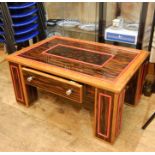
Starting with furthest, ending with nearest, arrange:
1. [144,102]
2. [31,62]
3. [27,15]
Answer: [27,15] → [144,102] → [31,62]

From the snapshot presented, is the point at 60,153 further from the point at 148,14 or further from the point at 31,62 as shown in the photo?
the point at 148,14

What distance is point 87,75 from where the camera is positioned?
4.14 feet

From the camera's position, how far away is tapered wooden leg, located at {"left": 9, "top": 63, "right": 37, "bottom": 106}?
1.55 metres

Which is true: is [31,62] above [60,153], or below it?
above

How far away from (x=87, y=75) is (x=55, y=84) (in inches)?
9.5

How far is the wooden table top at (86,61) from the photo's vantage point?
48.2 inches

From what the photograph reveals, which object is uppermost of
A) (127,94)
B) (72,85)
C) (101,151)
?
(72,85)

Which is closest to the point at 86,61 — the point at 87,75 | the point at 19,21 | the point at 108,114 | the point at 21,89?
the point at 87,75

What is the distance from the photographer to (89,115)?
1624 millimetres

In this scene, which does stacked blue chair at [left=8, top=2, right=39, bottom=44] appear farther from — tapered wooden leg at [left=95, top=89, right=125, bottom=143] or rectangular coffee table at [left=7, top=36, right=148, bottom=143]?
tapered wooden leg at [left=95, top=89, right=125, bottom=143]

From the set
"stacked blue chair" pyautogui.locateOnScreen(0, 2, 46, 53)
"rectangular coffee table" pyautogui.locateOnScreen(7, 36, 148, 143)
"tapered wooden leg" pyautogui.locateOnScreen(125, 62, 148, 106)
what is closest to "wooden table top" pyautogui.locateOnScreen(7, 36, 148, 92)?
"rectangular coffee table" pyautogui.locateOnScreen(7, 36, 148, 143)

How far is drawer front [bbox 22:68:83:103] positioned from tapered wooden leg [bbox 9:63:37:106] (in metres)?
0.06

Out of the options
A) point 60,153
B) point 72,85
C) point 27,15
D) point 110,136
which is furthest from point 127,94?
point 27,15

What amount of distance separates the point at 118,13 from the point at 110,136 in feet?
4.03
